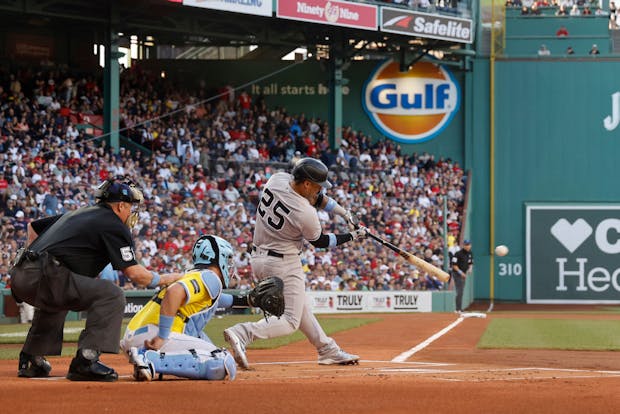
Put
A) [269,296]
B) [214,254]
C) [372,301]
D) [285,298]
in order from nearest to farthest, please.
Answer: [214,254] → [269,296] → [285,298] → [372,301]

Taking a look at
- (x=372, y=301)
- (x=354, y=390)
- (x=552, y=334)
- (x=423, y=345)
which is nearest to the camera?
(x=354, y=390)

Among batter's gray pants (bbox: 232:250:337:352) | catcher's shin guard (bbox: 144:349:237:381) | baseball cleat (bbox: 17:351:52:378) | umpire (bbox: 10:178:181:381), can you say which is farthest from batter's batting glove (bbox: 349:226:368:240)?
baseball cleat (bbox: 17:351:52:378)

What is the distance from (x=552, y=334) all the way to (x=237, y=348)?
10.4 meters

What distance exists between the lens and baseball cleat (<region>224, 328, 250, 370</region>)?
9.85 meters

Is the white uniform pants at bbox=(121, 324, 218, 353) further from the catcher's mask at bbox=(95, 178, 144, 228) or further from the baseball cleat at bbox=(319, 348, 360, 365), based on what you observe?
the baseball cleat at bbox=(319, 348, 360, 365)

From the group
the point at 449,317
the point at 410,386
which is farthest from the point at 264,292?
the point at 449,317

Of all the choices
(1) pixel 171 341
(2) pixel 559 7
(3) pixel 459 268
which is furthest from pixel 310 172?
(2) pixel 559 7

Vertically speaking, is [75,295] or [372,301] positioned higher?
[75,295]

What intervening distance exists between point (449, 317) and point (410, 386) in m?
17.6

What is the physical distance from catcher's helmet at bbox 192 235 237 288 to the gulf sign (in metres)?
29.8

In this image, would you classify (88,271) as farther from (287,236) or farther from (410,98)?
(410,98)

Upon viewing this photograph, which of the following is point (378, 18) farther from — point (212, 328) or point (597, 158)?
point (212, 328)

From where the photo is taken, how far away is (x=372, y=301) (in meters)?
29.4

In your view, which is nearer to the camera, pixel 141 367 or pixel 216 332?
pixel 141 367
